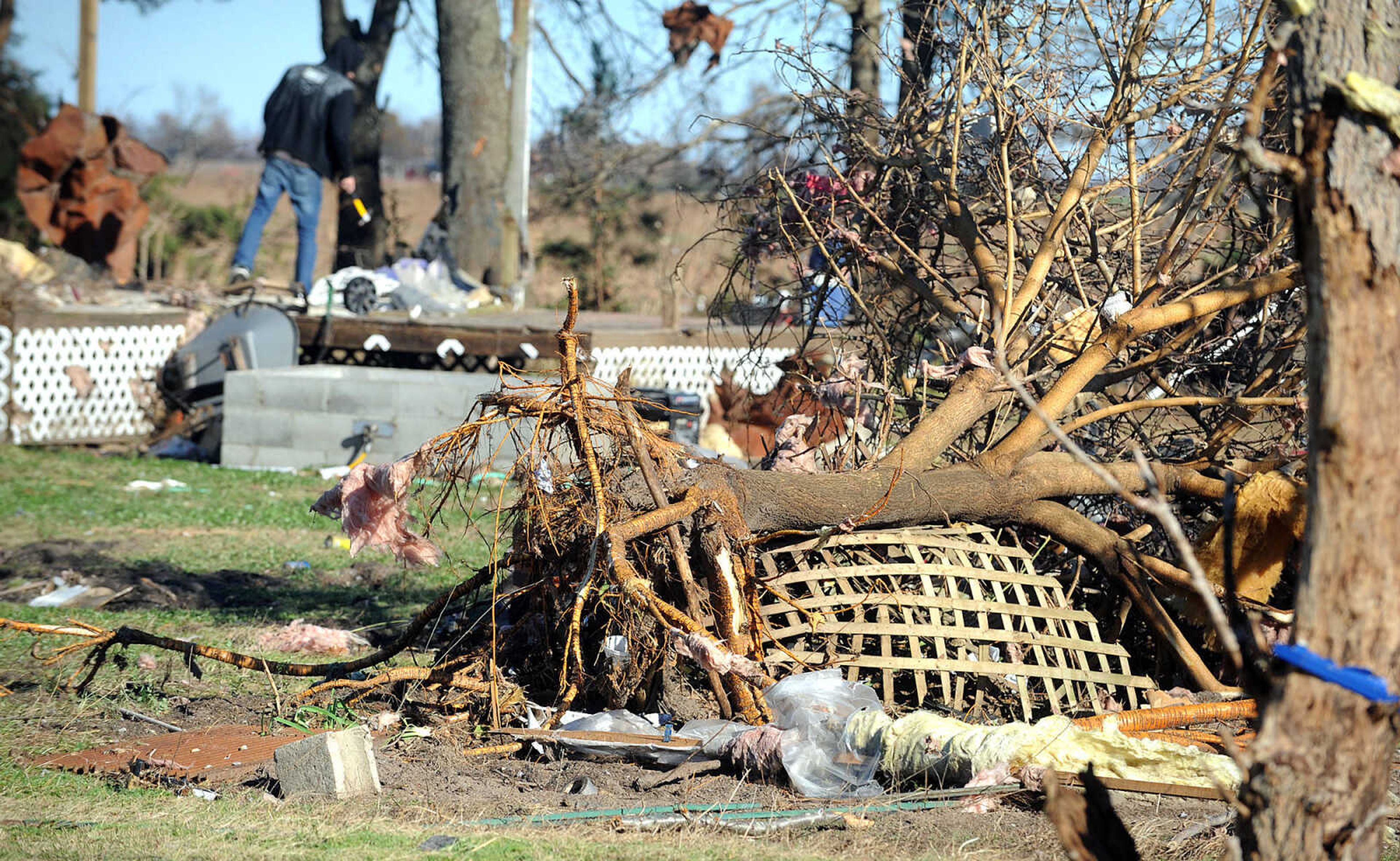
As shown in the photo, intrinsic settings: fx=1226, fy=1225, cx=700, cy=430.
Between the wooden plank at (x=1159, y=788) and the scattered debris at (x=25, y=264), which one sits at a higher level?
the scattered debris at (x=25, y=264)

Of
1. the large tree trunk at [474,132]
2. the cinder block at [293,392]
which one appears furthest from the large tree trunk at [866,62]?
the cinder block at [293,392]

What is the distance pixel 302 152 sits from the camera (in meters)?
11.8

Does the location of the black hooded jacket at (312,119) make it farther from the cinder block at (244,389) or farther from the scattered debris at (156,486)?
the scattered debris at (156,486)

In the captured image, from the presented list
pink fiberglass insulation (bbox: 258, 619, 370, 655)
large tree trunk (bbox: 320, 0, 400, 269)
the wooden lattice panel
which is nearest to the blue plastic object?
the wooden lattice panel

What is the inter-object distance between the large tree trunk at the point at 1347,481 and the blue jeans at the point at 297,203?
10.7 meters

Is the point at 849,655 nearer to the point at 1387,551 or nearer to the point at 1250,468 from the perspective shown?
the point at 1250,468

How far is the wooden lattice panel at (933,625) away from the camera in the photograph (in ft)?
14.4

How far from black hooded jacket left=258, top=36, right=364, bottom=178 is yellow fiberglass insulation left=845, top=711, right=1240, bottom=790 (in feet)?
31.8

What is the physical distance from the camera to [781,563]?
4801mm

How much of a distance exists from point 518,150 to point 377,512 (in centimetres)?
1231

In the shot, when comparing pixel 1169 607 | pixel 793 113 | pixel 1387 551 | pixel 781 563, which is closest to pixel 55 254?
pixel 793 113

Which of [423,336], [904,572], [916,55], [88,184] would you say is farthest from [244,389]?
[904,572]

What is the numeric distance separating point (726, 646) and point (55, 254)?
1178 cm

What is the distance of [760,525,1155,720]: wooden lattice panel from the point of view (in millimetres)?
4379
